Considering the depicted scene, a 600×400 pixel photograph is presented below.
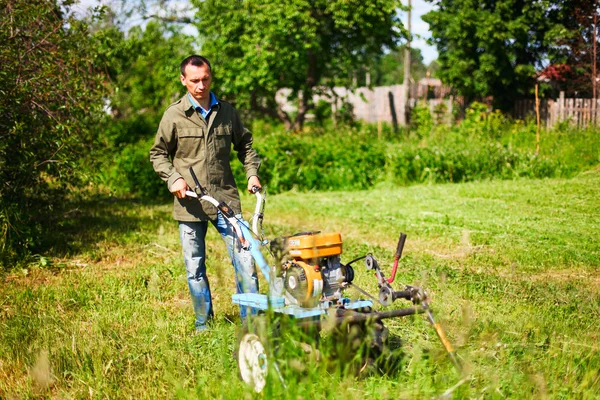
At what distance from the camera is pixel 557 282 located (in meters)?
5.68

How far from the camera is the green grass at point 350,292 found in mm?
3397

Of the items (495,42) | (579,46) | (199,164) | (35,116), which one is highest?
(495,42)

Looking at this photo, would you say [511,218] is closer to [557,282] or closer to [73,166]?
[557,282]

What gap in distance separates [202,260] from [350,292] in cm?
122

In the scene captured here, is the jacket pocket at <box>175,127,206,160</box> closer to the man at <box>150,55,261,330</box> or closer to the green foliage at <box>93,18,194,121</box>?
the man at <box>150,55,261,330</box>

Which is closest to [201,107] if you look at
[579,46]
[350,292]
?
[350,292]

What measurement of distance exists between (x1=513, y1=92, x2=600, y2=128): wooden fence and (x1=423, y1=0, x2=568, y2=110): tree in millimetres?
960

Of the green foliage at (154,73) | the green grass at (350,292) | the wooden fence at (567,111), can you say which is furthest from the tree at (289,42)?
the green grass at (350,292)

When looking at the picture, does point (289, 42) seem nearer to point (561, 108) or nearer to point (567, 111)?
point (561, 108)

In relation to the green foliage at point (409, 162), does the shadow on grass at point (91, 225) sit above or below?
below

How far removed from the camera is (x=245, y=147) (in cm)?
491

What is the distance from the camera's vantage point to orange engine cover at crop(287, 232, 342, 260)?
3.64m

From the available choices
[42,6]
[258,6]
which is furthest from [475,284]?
[258,6]

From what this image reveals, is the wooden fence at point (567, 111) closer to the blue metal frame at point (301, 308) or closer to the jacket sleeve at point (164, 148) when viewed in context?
the jacket sleeve at point (164, 148)
